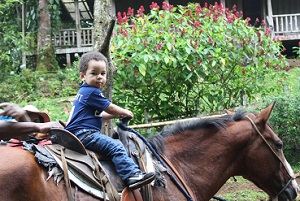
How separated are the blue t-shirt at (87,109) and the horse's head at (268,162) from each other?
1478mm

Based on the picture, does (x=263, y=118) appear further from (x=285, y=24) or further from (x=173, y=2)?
(x=173, y=2)

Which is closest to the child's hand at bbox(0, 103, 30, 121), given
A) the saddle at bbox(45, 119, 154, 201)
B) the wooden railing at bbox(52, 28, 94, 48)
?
the saddle at bbox(45, 119, 154, 201)

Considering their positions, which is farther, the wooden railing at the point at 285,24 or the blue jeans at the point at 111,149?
the wooden railing at the point at 285,24

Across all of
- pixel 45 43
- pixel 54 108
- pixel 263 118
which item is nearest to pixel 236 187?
pixel 263 118

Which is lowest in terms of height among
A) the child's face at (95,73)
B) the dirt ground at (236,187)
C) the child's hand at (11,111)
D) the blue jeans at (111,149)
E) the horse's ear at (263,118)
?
the dirt ground at (236,187)

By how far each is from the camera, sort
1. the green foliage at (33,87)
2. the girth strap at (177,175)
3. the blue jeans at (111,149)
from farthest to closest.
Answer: the green foliage at (33,87)
the girth strap at (177,175)
the blue jeans at (111,149)

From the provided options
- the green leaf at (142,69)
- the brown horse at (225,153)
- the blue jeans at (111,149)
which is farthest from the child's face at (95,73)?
the green leaf at (142,69)

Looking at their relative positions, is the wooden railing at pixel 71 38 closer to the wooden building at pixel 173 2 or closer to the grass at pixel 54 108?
the wooden building at pixel 173 2

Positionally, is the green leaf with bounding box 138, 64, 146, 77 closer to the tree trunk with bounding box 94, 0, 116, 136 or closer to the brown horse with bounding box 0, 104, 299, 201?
the tree trunk with bounding box 94, 0, 116, 136

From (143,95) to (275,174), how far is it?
341cm

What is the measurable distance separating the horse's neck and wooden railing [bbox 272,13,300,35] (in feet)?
50.0

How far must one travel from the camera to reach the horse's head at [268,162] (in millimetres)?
3492

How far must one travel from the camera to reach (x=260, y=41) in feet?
23.9

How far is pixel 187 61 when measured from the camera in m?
6.43
